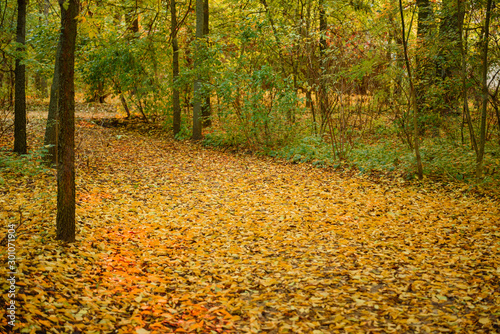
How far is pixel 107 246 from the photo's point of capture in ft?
14.6

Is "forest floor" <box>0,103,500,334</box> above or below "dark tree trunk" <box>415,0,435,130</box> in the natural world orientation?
below

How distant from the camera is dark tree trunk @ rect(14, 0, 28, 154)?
679cm

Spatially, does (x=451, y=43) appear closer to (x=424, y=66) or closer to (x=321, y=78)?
(x=424, y=66)

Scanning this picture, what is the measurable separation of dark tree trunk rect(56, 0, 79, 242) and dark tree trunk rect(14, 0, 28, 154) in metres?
3.82

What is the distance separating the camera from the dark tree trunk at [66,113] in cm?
364

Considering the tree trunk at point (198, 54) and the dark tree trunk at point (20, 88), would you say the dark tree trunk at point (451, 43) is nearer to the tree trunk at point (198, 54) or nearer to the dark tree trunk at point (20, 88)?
the tree trunk at point (198, 54)

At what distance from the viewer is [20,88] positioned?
709cm

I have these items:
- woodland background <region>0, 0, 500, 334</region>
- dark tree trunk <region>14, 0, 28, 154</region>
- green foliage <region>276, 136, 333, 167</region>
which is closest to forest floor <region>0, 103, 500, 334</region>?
woodland background <region>0, 0, 500, 334</region>

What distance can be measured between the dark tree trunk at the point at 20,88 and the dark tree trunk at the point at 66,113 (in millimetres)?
3818

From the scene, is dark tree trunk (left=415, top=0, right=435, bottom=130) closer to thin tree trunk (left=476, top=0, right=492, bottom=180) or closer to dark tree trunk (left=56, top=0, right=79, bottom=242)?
thin tree trunk (left=476, top=0, right=492, bottom=180)

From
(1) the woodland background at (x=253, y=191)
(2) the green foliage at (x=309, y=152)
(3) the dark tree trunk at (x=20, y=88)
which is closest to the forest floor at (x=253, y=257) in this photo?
(1) the woodland background at (x=253, y=191)

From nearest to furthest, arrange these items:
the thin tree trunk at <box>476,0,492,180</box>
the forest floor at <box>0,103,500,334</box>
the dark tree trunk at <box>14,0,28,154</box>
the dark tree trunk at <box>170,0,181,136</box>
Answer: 1. the forest floor at <box>0,103,500,334</box>
2. the thin tree trunk at <box>476,0,492,180</box>
3. the dark tree trunk at <box>14,0,28,154</box>
4. the dark tree trunk at <box>170,0,181,136</box>

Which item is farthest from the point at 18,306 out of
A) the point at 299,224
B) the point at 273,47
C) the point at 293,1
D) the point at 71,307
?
the point at 293,1

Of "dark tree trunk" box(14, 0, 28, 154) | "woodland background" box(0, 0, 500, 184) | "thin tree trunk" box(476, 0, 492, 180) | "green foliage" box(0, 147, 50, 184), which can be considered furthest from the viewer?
"woodland background" box(0, 0, 500, 184)
